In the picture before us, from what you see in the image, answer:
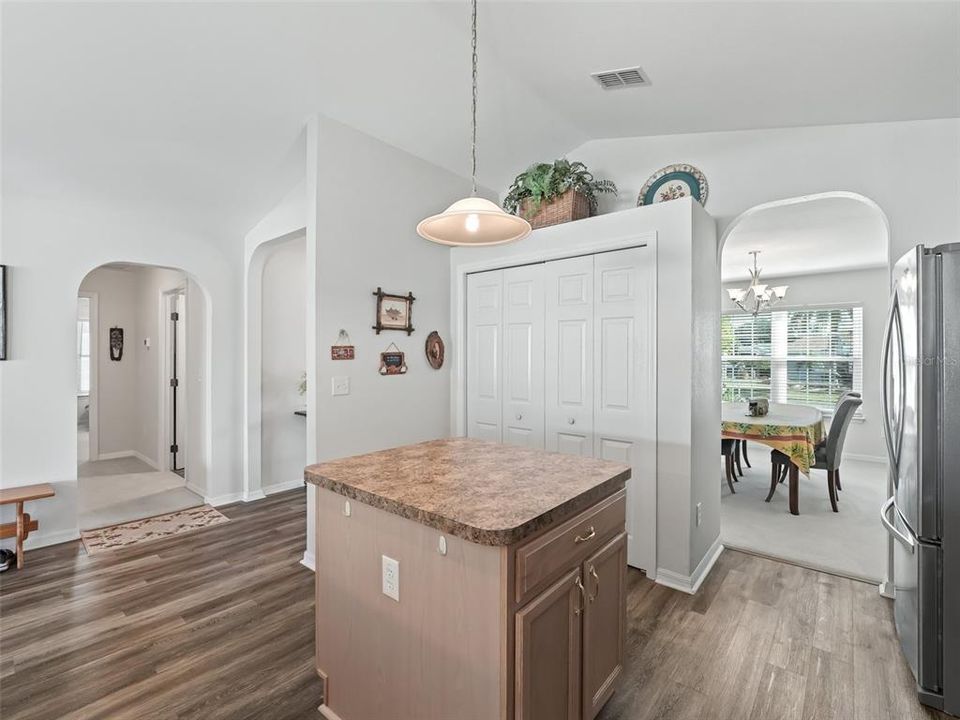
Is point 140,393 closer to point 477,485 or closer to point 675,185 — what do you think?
point 477,485

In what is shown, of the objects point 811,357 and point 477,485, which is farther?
point 811,357

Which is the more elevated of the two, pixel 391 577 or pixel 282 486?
pixel 391 577

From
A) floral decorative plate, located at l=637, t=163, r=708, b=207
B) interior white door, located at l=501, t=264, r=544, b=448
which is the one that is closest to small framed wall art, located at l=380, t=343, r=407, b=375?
interior white door, located at l=501, t=264, r=544, b=448

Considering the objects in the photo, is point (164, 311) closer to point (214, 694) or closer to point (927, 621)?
point (214, 694)

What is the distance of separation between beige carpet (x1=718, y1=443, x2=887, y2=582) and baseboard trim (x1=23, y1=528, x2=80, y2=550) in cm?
481

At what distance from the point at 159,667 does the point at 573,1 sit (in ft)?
11.6

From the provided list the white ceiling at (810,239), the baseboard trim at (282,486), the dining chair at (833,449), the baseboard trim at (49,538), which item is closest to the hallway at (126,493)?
the baseboard trim at (49,538)

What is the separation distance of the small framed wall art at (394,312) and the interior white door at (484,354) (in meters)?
0.56

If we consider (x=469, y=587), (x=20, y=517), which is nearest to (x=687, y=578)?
(x=469, y=587)

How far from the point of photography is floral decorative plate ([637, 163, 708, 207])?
10.8ft

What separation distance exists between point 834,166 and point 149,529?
5.44 metres

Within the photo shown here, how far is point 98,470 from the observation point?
5539mm

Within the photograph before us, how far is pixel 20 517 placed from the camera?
3068mm

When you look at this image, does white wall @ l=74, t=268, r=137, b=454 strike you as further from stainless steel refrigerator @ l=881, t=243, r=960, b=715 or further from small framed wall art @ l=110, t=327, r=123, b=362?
stainless steel refrigerator @ l=881, t=243, r=960, b=715
